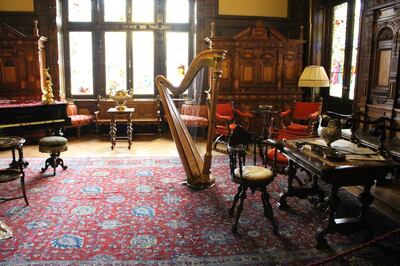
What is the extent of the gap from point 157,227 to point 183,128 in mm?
2008

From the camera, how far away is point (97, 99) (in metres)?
8.90

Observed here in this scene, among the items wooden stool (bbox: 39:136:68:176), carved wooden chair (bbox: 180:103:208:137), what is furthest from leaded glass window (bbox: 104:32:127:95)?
wooden stool (bbox: 39:136:68:176)

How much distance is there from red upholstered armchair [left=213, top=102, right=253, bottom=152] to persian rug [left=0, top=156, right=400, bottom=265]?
201 cm

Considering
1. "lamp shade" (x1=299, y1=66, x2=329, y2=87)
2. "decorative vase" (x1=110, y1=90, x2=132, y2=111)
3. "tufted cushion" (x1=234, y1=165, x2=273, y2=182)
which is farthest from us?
"decorative vase" (x1=110, y1=90, x2=132, y2=111)

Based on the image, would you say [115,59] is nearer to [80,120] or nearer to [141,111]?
[141,111]

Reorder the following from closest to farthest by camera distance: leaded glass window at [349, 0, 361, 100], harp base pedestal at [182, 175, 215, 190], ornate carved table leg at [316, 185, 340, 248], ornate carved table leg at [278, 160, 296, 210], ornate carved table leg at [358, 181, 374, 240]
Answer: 1. ornate carved table leg at [316, 185, 340, 248]
2. ornate carved table leg at [358, 181, 374, 240]
3. ornate carved table leg at [278, 160, 296, 210]
4. harp base pedestal at [182, 175, 215, 190]
5. leaded glass window at [349, 0, 361, 100]

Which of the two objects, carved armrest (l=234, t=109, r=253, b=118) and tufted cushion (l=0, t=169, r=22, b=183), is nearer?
tufted cushion (l=0, t=169, r=22, b=183)

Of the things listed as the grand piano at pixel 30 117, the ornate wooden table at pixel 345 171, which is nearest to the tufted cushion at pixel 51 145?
the grand piano at pixel 30 117

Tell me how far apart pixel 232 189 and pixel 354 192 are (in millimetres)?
1528

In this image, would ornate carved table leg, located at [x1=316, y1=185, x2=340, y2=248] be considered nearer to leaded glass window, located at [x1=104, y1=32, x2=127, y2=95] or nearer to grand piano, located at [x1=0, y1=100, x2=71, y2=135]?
grand piano, located at [x1=0, y1=100, x2=71, y2=135]

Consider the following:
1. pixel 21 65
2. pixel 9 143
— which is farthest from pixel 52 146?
pixel 21 65

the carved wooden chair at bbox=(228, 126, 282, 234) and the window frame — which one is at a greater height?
the window frame

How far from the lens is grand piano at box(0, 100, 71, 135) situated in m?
5.38

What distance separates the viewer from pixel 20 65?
7.98m
